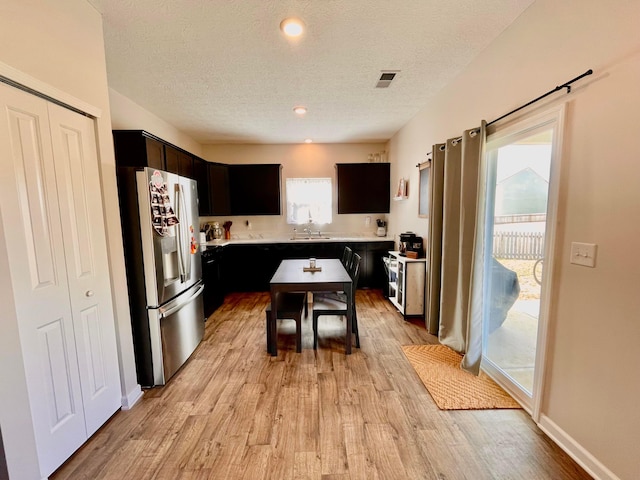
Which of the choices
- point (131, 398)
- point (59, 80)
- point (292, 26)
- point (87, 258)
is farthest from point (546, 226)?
point (131, 398)

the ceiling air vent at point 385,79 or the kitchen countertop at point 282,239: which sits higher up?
the ceiling air vent at point 385,79

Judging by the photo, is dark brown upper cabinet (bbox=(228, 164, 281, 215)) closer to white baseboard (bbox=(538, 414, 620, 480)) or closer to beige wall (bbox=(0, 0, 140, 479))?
beige wall (bbox=(0, 0, 140, 479))

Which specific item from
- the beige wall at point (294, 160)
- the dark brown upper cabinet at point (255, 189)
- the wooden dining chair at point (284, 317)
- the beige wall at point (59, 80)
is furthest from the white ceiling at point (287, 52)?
the wooden dining chair at point (284, 317)

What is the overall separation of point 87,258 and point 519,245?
3095 millimetres

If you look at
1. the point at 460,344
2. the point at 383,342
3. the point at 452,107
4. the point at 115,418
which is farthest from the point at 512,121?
the point at 115,418

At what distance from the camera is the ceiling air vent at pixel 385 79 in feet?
8.60

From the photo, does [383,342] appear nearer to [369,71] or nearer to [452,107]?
[452,107]

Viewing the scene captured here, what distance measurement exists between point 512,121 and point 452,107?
99 cm

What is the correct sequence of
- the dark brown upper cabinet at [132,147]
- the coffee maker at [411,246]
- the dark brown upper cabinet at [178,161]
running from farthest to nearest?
the coffee maker at [411,246]
the dark brown upper cabinet at [178,161]
the dark brown upper cabinet at [132,147]

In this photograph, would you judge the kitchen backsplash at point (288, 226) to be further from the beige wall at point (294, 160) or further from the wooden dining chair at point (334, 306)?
the wooden dining chair at point (334, 306)

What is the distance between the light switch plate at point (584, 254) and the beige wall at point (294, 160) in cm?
388

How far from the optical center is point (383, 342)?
2.93 metres

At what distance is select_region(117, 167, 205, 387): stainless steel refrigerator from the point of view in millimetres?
2016

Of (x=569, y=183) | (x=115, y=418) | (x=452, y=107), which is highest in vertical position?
(x=452, y=107)
